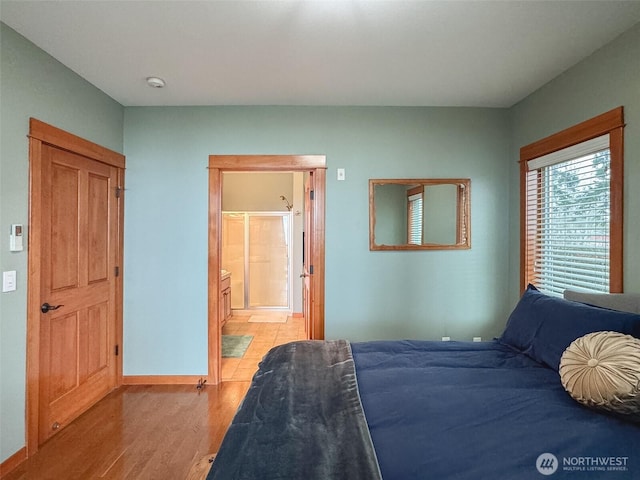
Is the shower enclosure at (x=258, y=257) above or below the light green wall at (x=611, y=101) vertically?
below

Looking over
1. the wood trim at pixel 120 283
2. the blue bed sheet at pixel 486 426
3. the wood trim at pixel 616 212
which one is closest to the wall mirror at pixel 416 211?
the wood trim at pixel 616 212

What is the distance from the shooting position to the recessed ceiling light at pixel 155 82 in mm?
2580

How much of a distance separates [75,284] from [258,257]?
12.3ft

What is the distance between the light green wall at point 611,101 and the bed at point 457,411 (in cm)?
53

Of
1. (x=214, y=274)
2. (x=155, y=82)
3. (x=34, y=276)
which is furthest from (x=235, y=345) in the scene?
(x=155, y=82)

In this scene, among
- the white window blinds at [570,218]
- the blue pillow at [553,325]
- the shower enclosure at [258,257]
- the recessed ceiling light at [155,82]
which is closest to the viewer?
the blue pillow at [553,325]

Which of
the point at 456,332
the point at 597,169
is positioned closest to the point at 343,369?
the point at 456,332

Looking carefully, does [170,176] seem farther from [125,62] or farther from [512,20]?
[512,20]

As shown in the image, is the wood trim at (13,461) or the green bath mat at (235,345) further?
the green bath mat at (235,345)

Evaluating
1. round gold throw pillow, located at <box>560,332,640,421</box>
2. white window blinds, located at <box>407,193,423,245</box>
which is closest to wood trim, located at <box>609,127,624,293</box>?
round gold throw pillow, located at <box>560,332,640,421</box>

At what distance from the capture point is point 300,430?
3.80 feet

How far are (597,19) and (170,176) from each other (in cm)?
325

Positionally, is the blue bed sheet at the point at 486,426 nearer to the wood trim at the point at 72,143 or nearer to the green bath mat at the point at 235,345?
the wood trim at the point at 72,143

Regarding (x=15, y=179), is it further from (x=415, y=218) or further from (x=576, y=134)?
(x=576, y=134)
